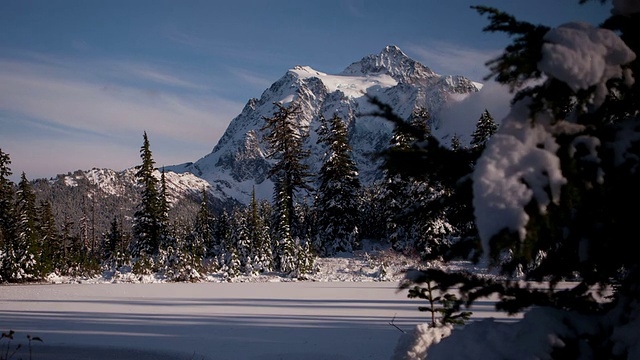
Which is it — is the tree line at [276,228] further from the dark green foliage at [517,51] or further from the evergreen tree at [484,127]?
the dark green foliage at [517,51]

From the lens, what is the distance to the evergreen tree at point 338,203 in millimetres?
25109

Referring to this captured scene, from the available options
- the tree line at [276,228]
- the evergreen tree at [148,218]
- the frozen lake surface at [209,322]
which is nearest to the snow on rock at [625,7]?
the frozen lake surface at [209,322]

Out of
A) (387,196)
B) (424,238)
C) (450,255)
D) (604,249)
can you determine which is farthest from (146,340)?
(387,196)

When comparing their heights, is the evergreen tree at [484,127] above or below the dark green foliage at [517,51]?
above

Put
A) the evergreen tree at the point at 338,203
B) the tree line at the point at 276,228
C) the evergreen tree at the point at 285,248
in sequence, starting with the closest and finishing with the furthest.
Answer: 1. the evergreen tree at the point at 285,248
2. the tree line at the point at 276,228
3. the evergreen tree at the point at 338,203

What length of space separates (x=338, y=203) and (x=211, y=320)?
16.4m

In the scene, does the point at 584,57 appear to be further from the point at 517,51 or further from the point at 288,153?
the point at 288,153

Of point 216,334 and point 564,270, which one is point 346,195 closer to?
point 216,334

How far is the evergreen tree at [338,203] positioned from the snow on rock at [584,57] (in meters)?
23.4

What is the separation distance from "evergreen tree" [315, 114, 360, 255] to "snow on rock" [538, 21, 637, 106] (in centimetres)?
2335

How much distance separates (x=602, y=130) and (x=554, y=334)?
99 centimetres

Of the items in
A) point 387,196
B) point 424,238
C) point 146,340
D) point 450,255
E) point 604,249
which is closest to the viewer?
point 604,249

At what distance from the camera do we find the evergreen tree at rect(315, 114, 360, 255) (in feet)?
82.4

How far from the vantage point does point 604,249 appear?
66.4 inches
